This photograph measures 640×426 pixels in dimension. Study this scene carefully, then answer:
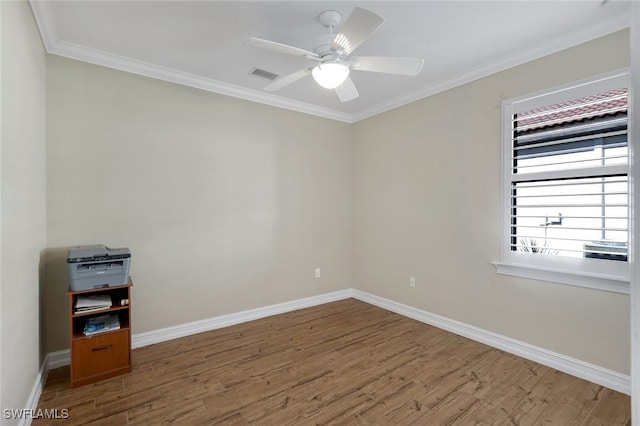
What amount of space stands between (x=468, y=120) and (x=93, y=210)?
3632 millimetres

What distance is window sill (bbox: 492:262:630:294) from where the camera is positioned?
2.34 metres

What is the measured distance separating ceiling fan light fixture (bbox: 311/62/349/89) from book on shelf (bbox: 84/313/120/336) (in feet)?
8.10

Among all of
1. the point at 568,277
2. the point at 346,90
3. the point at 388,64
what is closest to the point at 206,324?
the point at 346,90

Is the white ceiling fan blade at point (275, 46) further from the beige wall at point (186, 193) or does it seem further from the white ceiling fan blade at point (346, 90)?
the beige wall at point (186, 193)

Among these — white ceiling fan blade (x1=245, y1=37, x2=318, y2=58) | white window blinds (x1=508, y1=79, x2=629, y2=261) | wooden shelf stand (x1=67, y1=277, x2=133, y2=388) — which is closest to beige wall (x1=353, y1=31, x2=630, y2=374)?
white window blinds (x1=508, y1=79, x2=629, y2=261)

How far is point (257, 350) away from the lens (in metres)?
2.98

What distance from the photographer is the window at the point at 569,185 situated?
7.77ft

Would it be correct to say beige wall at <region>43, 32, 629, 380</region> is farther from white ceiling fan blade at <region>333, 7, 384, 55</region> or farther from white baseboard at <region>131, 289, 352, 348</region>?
white ceiling fan blade at <region>333, 7, 384, 55</region>

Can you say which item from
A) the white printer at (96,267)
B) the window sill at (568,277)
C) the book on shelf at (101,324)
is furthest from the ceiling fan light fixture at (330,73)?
the book on shelf at (101,324)

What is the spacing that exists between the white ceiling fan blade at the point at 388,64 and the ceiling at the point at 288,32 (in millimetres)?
362

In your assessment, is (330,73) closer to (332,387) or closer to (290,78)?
(290,78)

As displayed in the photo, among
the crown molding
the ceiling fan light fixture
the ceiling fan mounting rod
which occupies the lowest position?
the ceiling fan light fixture

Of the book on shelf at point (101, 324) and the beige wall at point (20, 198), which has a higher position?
the beige wall at point (20, 198)

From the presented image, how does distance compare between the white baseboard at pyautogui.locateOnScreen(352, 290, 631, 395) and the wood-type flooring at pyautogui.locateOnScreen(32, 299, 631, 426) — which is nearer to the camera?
the wood-type flooring at pyautogui.locateOnScreen(32, 299, 631, 426)
